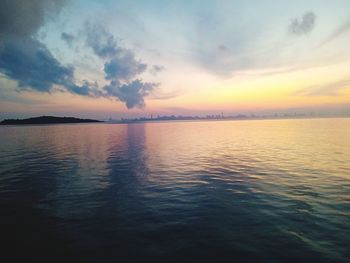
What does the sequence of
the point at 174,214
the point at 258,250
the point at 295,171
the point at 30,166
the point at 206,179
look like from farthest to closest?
1. the point at 30,166
2. the point at 295,171
3. the point at 206,179
4. the point at 174,214
5. the point at 258,250

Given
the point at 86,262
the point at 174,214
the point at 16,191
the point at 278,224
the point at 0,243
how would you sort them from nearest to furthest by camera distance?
the point at 86,262
the point at 0,243
the point at 278,224
the point at 174,214
the point at 16,191

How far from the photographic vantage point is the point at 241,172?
27.0m

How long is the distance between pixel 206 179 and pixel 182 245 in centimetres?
1340

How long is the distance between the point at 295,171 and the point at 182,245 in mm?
20896

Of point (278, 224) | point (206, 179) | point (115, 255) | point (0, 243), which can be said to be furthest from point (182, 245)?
point (206, 179)

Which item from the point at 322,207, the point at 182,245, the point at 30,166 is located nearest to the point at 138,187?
the point at 182,245

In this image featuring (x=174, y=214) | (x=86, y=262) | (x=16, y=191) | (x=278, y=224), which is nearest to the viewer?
(x=86, y=262)

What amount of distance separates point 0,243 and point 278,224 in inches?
609

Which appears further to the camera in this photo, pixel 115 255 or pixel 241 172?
pixel 241 172

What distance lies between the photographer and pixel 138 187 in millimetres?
21875

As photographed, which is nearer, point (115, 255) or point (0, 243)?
point (115, 255)

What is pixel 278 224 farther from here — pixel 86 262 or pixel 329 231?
pixel 86 262

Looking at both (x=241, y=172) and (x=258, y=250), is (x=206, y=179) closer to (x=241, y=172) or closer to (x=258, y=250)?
(x=241, y=172)

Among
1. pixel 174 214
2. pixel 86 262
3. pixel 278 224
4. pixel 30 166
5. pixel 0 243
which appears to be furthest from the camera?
pixel 30 166
